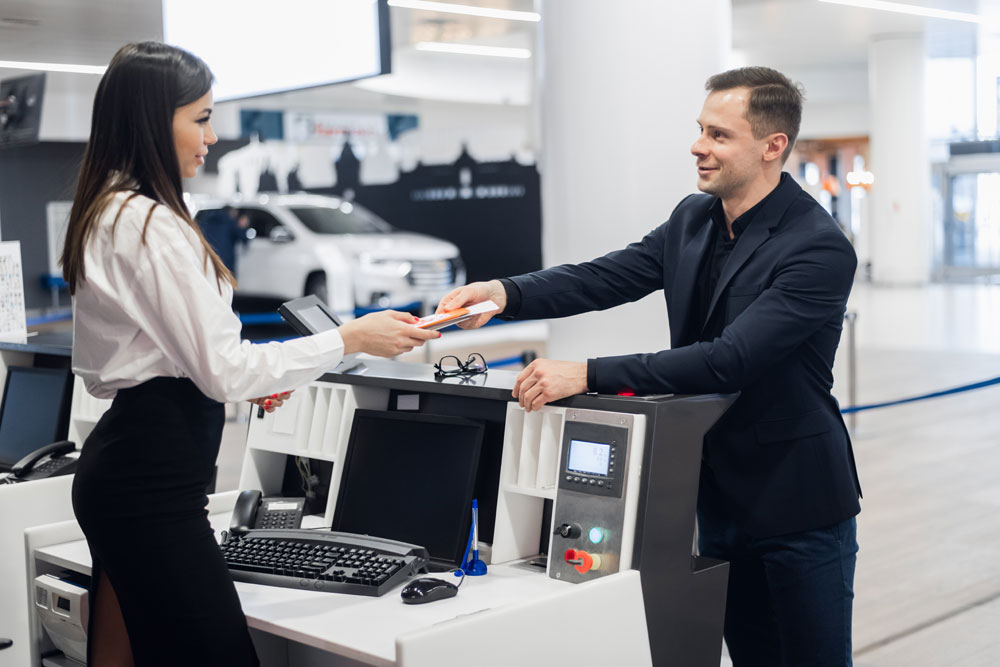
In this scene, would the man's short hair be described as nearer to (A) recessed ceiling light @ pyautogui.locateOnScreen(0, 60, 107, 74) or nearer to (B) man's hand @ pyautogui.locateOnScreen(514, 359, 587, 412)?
(B) man's hand @ pyautogui.locateOnScreen(514, 359, 587, 412)

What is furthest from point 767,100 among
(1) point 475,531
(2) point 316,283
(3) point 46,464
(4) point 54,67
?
(4) point 54,67

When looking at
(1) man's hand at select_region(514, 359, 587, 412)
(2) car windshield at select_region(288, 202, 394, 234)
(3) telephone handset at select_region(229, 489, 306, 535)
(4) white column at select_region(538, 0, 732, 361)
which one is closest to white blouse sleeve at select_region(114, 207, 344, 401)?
(1) man's hand at select_region(514, 359, 587, 412)

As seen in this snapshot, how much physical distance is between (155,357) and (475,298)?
3.02 ft

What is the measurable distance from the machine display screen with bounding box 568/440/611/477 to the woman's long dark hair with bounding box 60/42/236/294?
80 centimetres

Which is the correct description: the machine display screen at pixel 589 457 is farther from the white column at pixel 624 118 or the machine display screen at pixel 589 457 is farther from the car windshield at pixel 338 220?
the car windshield at pixel 338 220

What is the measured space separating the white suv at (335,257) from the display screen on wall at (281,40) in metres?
6.73

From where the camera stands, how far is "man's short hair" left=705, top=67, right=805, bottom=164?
2.34m

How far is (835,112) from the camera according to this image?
2236cm

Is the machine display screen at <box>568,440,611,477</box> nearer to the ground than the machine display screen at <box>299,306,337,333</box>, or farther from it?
nearer to the ground

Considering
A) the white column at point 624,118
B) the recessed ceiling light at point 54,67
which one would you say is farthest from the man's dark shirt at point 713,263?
the recessed ceiling light at point 54,67

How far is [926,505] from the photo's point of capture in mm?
5598

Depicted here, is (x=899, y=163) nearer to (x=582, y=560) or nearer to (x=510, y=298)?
(x=510, y=298)

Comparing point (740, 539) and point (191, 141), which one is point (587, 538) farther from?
point (191, 141)

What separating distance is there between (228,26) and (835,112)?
19540 mm
